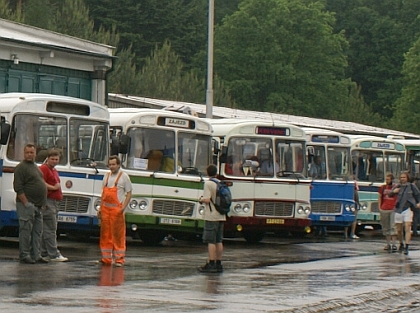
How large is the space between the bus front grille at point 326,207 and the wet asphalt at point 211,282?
5.74 metres

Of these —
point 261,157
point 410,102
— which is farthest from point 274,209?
point 410,102

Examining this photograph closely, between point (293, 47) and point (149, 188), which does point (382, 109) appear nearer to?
point (293, 47)

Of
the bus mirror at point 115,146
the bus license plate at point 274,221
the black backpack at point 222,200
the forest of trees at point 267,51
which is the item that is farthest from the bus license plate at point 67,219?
the forest of trees at point 267,51

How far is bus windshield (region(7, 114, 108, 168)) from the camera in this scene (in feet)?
73.7

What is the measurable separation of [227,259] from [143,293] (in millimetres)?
7214

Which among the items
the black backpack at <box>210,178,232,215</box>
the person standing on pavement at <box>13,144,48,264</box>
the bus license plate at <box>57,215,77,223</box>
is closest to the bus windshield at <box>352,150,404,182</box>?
the bus license plate at <box>57,215,77,223</box>

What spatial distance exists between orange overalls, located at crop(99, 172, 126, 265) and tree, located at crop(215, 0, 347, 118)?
68.9 meters

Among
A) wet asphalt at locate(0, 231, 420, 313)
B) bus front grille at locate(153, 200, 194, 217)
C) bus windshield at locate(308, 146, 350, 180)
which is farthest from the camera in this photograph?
bus windshield at locate(308, 146, 350, 180)

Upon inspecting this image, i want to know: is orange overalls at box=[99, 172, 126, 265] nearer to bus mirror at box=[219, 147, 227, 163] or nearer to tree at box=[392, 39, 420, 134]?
bus mirror at box=[219, 147, 227, 163]

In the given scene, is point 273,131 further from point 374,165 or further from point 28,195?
point 28,195

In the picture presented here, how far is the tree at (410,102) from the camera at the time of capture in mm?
88188

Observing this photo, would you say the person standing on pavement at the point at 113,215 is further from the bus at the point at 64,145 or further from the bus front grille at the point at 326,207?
the bus front grille at the point at 326,207

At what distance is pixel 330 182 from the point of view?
105ft

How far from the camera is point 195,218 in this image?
2578cm
